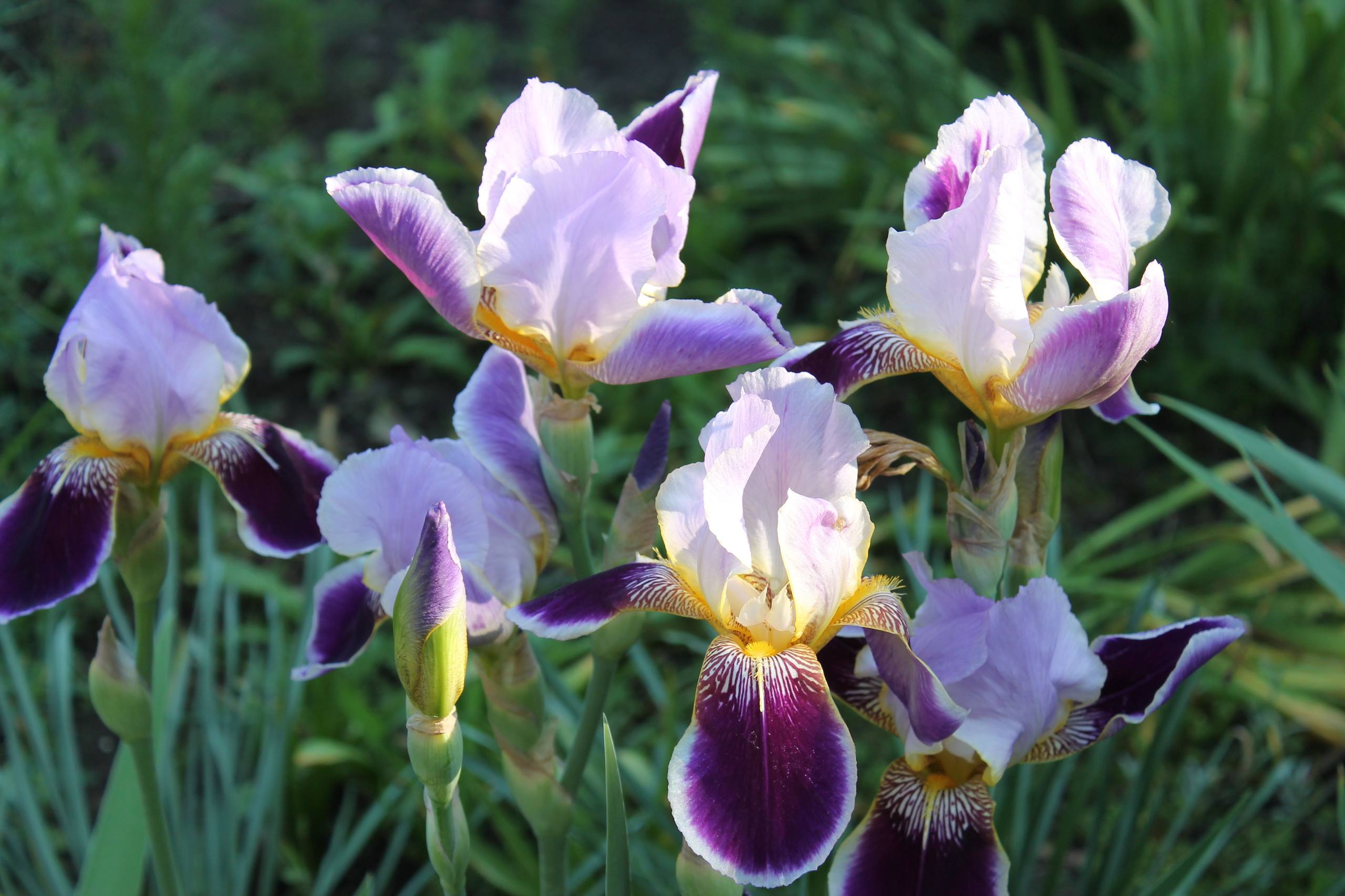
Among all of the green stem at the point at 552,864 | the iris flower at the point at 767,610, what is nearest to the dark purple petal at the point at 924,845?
the iris flower at the point at 767,610

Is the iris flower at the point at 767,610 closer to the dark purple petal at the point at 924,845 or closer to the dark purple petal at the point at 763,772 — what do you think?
the dark purple petal at the point at 763,772

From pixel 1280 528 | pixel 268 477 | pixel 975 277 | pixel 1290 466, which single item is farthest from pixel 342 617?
pixel 1290 466

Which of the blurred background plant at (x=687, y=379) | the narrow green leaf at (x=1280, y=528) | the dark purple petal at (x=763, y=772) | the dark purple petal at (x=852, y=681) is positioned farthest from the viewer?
the blurred background plant at (x=687, y=379)

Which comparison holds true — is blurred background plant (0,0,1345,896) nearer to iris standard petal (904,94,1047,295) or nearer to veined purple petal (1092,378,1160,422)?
veined purple petal (1092,378,1160,422)

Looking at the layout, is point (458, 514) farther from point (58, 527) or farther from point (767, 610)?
point (58, 527)

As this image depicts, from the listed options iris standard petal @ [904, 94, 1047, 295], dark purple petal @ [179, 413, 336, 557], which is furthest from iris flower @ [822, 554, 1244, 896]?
dark purple petal @ [179, 413, 336, 557]

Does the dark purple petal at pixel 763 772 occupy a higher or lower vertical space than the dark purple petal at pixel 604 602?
lower

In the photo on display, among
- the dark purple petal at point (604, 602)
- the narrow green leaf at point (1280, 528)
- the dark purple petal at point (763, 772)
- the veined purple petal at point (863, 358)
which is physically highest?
the veined purple petal at point (863, 358)

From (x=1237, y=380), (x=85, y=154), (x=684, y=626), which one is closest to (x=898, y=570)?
(x=684, y=626)
